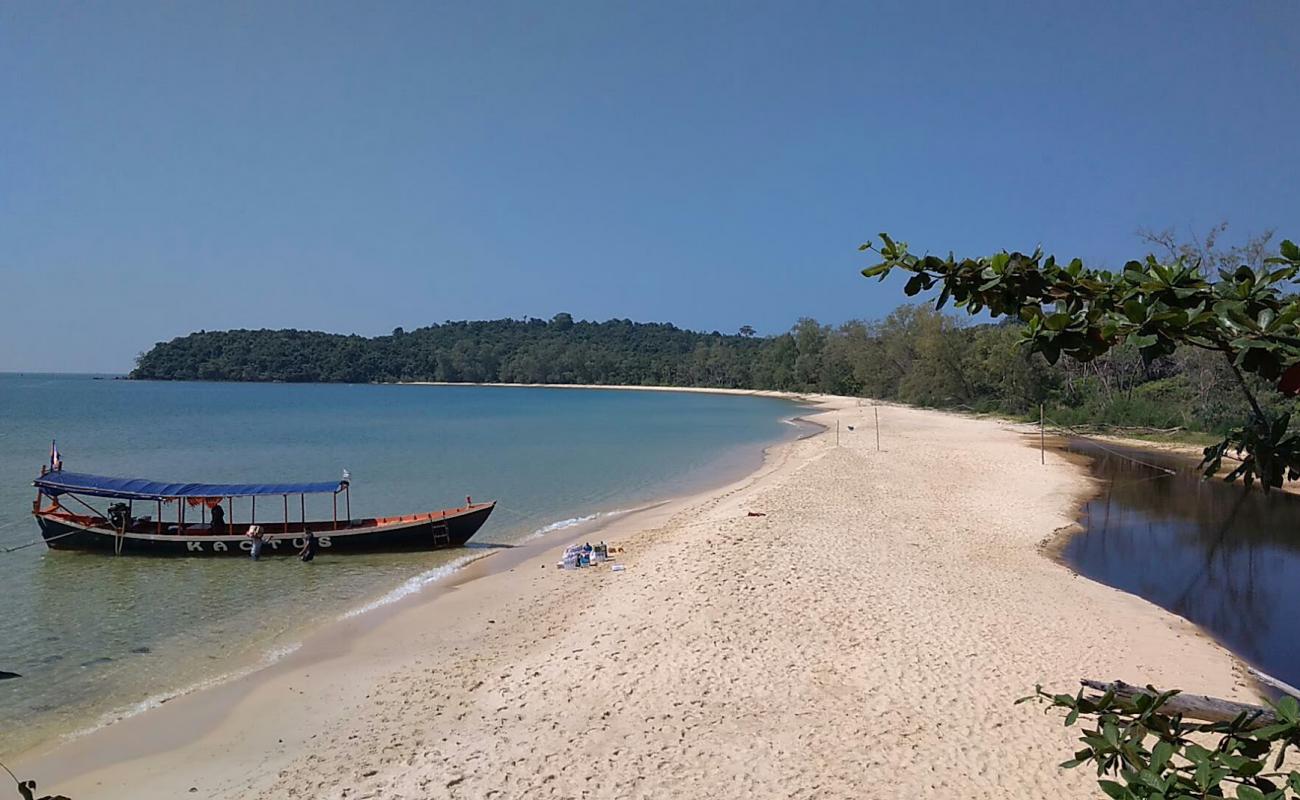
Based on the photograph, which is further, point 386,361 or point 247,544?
point 386,361

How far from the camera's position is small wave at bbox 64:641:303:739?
912cm

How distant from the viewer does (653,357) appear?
557ft

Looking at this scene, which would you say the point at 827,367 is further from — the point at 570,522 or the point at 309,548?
the point at 309,548

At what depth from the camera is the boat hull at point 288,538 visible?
17.8 meters

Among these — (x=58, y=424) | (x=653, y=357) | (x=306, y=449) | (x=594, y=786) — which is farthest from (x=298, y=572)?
(x=653, y=357)

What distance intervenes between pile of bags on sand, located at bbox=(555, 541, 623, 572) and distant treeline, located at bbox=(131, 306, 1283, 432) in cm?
892

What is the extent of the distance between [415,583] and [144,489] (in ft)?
26.3

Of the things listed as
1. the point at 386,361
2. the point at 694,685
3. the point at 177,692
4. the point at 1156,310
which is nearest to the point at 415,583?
the point at 177,692

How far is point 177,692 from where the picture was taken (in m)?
10.1

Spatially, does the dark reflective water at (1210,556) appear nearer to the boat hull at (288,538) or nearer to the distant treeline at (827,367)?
the distant treeline at (827,367)

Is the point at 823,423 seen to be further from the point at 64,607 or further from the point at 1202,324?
the point at 1202,324

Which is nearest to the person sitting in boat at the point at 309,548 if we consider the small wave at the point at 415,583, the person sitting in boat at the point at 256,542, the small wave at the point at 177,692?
the person sitting in boat at the point at 256,542

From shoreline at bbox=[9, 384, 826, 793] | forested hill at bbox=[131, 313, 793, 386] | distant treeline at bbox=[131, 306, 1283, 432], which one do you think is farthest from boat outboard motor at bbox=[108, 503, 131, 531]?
forested hill at bbox=[131, 313, 793, 386]

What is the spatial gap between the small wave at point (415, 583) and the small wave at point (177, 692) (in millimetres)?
1792
